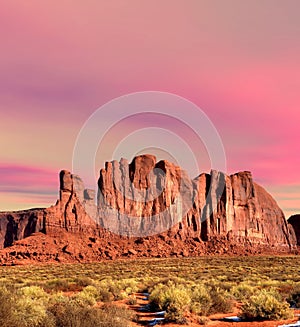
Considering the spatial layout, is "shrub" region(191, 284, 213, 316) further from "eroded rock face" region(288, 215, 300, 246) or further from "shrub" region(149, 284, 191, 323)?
"eroded rock face" region(288, 215, 300, 246)

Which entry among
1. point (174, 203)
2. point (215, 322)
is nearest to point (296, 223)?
point (174, 203)

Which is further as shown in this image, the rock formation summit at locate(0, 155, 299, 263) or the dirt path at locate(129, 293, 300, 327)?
the rock formation summit at locate(0, 155, 299, 263)

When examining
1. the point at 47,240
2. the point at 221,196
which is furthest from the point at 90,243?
the point at 221,196

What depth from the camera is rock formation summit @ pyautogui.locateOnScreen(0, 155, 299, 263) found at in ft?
281

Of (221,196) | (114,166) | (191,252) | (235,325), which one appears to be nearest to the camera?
(235,325)

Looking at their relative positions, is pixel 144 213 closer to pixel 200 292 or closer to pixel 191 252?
pixel 191 252

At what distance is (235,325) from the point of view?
466 inches

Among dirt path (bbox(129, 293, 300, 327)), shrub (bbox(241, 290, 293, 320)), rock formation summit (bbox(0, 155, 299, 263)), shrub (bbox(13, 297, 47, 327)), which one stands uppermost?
rock formation summit (bbox(0, 155, 299, 263))

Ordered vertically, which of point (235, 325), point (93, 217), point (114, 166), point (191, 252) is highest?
point (114, 166)

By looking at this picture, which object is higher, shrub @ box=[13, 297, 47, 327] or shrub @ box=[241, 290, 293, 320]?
shrub @ box=[13, 297, 47, 327]

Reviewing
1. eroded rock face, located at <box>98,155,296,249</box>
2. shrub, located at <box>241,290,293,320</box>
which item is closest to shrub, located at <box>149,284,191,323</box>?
shrub, located at <box>241,290,293,320</box>

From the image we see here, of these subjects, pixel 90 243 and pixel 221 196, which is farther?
pixel 221 196

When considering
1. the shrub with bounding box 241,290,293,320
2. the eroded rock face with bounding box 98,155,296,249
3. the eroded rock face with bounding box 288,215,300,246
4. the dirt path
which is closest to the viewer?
the dirt path

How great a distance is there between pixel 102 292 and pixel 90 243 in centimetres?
7299
